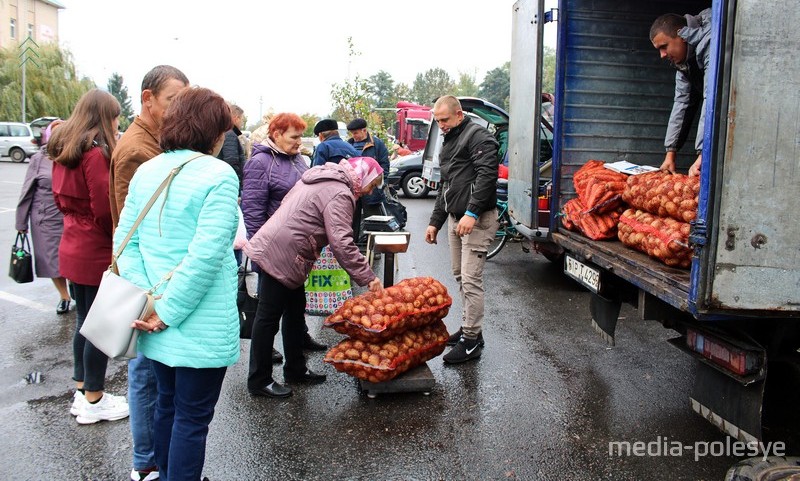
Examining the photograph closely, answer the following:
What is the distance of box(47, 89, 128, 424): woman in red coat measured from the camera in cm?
338

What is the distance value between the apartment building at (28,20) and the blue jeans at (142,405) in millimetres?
57175

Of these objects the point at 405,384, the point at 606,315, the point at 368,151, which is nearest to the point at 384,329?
the point at 405,384

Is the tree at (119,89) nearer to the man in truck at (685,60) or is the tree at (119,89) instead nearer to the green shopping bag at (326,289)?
the green shopping bag at (326,289)

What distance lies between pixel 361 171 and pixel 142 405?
1.91 metres

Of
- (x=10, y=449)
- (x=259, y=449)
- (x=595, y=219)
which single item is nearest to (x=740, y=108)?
(x=595, y=219)

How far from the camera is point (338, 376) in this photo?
4.55 m

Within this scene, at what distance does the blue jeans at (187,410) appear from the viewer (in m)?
2.51

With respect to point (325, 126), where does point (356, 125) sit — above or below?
above

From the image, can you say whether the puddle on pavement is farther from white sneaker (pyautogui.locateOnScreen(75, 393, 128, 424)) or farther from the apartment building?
the apartment building

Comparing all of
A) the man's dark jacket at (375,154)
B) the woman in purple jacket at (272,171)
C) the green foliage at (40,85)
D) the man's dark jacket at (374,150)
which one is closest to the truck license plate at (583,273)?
the woman in purple jacket at (272,171)

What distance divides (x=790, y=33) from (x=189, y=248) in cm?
269

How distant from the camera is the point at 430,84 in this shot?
81.7m

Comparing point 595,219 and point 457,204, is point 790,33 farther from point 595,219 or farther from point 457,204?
point 457,204

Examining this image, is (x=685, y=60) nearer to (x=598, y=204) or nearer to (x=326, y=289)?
(x=598, y=204)
